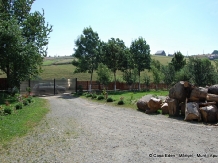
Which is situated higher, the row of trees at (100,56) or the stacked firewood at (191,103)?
the row of trees at (100,56)

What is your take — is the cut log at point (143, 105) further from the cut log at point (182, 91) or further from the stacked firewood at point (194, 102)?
the cut log at point (182, 91)

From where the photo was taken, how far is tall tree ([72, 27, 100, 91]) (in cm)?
3456

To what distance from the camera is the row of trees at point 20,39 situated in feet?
64.4

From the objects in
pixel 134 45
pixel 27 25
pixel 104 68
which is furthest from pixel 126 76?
pixel 27 25

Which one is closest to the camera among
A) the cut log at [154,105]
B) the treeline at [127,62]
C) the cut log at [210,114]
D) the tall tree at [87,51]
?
the cut log at [210,114]

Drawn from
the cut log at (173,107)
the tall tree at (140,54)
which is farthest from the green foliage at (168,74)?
the cut log at (173,107)

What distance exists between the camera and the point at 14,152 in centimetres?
621

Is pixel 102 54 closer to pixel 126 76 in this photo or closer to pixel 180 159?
pixel 126 76

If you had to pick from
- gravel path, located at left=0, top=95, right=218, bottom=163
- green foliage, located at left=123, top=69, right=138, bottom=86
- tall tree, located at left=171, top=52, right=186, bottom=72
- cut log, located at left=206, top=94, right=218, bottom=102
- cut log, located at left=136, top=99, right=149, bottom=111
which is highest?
tall tree, located at left=171, top=52, right=186, bottom=72

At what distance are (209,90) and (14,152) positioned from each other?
1010 cm

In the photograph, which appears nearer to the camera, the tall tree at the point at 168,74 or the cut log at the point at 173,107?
the cut log at the point at 173,107

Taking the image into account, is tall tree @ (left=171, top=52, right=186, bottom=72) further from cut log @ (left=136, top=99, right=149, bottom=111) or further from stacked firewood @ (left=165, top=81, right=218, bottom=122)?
stacked firewood @ (left=165, top=81, right=218, bottom=122)

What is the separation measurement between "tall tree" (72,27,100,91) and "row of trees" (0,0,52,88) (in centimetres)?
741

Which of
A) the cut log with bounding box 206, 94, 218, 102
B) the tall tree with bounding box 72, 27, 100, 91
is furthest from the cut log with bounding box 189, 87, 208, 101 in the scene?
the tall tree with bounding box 72, 27, 100, 91
